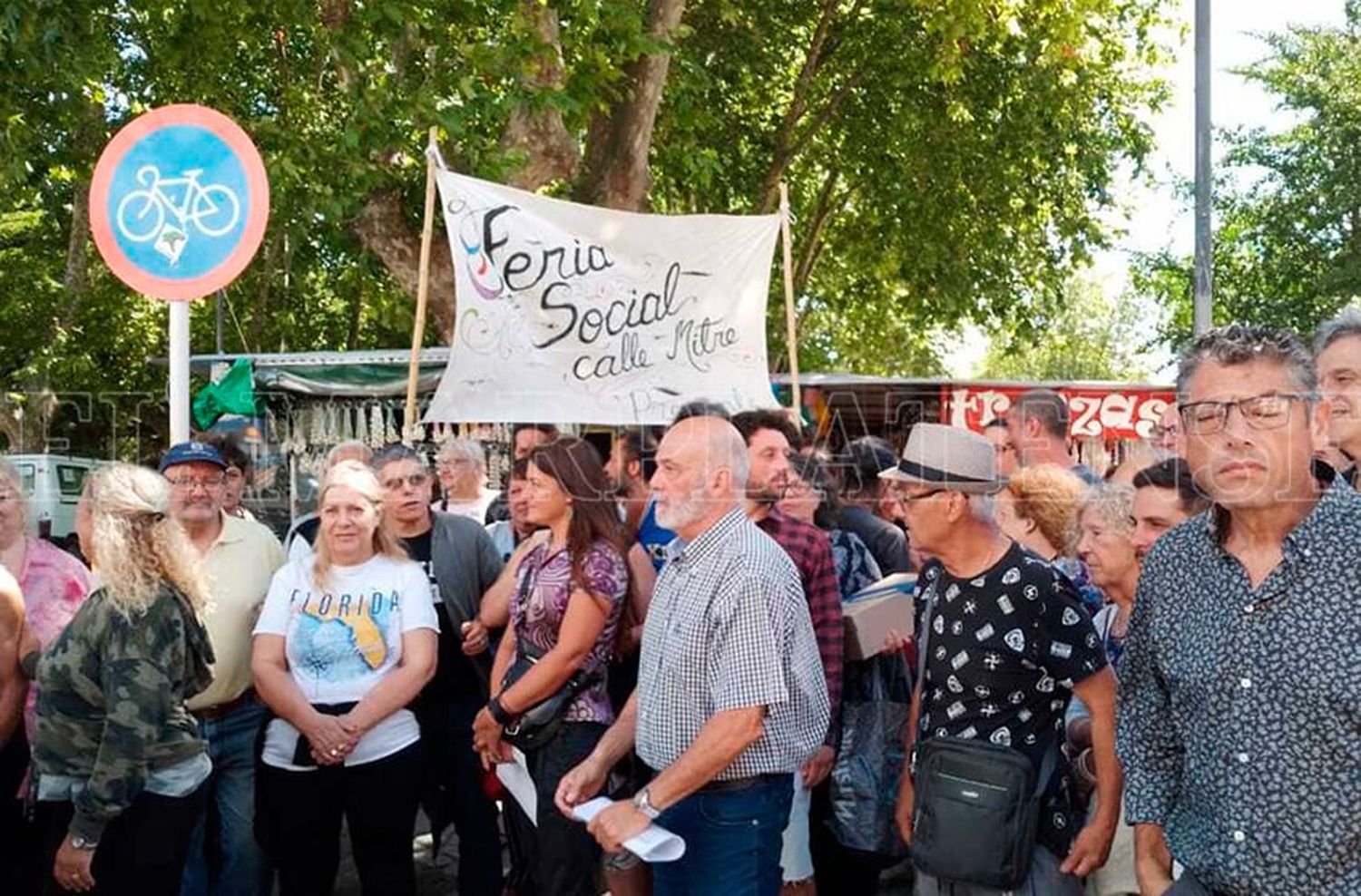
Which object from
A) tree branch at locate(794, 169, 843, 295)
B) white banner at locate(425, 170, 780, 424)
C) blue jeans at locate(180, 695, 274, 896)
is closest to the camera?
blue jeans at locate(180, 695, 274, 896)

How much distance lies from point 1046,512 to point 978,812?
158 cm

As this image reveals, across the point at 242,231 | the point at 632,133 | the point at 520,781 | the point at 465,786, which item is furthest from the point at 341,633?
the point at 632,133

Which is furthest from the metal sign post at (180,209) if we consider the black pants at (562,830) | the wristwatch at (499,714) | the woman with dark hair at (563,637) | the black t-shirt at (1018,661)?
the black t-shirt at (1018,661)

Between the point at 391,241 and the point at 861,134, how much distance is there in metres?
8.67

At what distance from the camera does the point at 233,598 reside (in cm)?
466

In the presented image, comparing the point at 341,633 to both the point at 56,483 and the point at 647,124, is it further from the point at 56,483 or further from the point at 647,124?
the point at 56,483

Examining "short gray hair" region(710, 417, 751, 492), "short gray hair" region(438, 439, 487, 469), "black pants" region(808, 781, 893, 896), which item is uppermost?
"short gray hair" region(710, 417, 751, 492)

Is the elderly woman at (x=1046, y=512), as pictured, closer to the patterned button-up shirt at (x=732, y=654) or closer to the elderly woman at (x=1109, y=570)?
the elderly woman at (x=1109, y=570)

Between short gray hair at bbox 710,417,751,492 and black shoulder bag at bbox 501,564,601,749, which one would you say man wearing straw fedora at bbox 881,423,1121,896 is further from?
black shoulder bag at bbox 501,564,601,749

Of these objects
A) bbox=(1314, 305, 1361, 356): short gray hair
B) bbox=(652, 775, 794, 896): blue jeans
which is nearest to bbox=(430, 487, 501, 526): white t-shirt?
bbox=(652, 775, 794, 896): blue jeans

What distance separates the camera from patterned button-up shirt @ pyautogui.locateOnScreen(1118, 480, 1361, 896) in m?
2.21

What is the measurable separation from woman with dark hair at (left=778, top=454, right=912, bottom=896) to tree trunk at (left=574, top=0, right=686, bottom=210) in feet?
22.5

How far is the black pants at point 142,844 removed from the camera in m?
3.79

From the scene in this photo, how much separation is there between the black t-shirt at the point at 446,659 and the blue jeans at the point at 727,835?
179 centimetres
